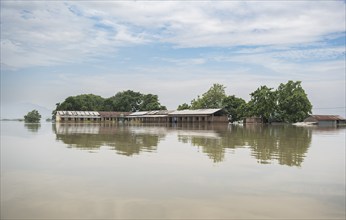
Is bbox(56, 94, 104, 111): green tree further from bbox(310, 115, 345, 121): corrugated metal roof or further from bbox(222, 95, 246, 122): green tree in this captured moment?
bbox(310, 115, 345, 121): corrugated metal roof

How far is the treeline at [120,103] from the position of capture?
282 feet

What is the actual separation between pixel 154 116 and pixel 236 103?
19.2m

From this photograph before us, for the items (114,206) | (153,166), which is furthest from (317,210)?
(153,166)

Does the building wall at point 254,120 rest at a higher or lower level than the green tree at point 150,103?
lower

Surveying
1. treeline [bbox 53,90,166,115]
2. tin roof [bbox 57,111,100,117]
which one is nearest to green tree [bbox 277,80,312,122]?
treeline [bbox 53,90,166,115]

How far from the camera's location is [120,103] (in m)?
91.7

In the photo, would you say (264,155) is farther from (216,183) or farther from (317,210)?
(317,210)

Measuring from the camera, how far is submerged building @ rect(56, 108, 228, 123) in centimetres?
6231

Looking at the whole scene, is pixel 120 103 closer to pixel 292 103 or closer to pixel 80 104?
pixel 80 104

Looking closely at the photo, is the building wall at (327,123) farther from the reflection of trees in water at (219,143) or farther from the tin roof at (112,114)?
the tin roof at (112,114)

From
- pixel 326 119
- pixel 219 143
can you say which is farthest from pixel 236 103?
pixel 219 143

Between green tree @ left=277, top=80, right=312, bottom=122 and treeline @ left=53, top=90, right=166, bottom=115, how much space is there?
3668 centimetres

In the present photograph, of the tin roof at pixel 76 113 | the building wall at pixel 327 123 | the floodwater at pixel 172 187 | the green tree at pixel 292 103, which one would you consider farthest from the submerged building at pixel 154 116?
the floodwater at pixel 172 187

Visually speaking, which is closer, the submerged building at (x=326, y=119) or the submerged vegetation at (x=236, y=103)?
the submerged vegetation at (x=236, y=103)
